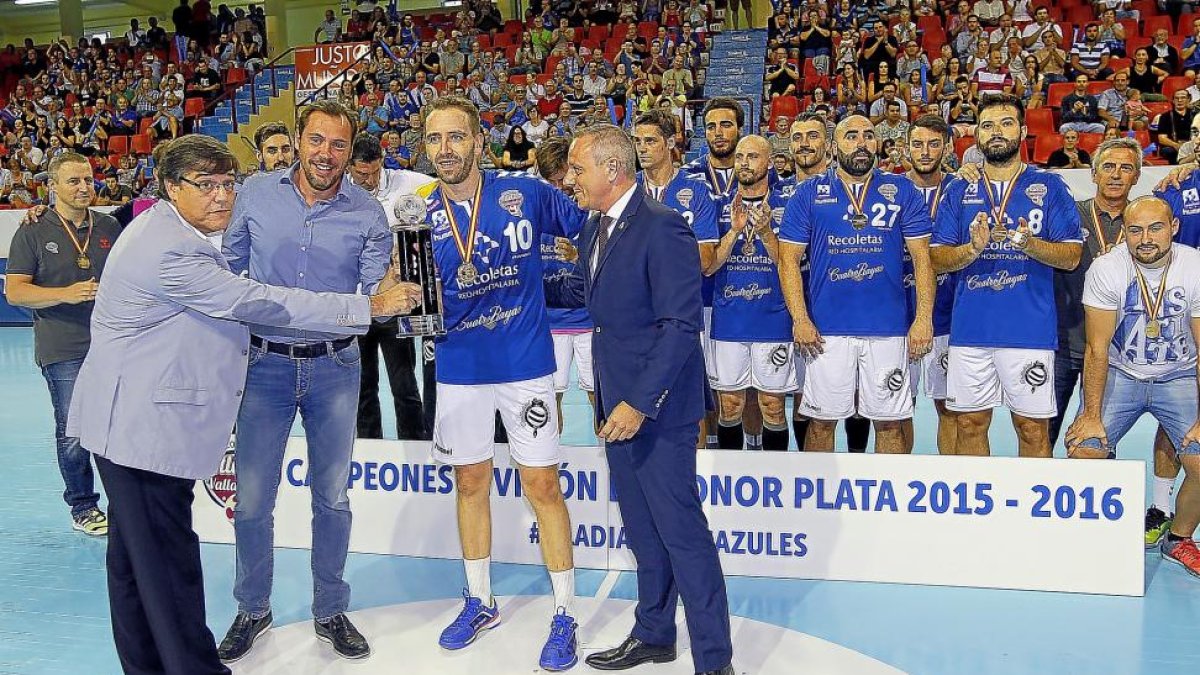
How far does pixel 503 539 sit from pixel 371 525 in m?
0.76

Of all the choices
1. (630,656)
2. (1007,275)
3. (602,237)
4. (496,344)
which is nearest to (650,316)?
(602,237)

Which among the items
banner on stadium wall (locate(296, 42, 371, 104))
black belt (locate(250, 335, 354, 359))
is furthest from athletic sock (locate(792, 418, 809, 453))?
banner on stadium wall (locate(296, 42, 371, 104))

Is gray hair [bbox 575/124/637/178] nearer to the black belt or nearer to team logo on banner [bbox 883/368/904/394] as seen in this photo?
the black belt

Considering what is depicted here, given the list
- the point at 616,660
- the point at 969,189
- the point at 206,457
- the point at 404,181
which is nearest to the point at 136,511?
the point at 206,457

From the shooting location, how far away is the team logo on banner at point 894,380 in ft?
17.4

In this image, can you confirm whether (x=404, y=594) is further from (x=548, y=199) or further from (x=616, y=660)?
(x=548, y=199)

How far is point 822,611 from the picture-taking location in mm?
4637

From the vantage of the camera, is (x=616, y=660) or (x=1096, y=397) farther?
(x=1096, y=397)

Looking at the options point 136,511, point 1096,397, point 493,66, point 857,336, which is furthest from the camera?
point 493,66

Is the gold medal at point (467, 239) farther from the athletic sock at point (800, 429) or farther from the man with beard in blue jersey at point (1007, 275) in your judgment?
the athletic sock at point (800, 429)

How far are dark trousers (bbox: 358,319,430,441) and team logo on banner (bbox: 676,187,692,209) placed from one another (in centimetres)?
206

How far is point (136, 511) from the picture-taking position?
3.30 metres

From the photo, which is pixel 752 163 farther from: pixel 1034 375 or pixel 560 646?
pixel 560 646

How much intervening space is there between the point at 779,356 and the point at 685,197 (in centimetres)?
108
